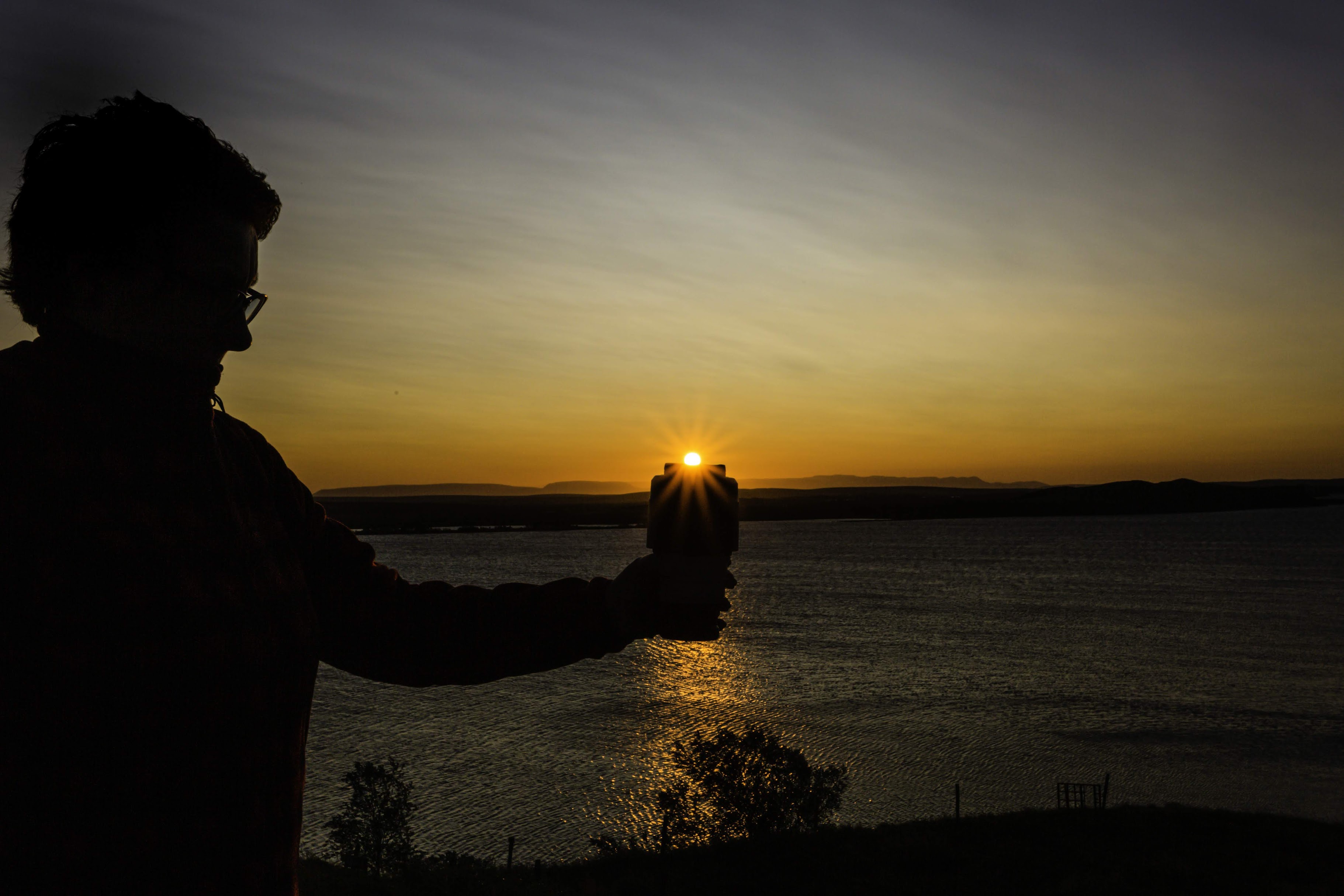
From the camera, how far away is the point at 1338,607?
107 meters

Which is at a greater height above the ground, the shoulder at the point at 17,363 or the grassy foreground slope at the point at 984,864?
the shoulder at the point at 17,363

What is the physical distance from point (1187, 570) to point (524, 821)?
142 metres

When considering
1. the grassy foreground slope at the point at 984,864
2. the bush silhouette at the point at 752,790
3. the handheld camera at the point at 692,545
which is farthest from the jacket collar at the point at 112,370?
the bush silhouette at the point at 752,790

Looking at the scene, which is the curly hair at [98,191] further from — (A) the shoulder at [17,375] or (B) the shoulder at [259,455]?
(B) the shoulder at [259,455]

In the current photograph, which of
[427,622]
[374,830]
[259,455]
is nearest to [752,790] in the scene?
[374,830]

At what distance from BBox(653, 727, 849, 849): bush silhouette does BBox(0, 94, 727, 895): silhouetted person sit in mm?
35346

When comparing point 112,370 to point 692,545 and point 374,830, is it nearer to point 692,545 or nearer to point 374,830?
point 692,545

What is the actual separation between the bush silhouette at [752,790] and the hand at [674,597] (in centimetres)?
3478

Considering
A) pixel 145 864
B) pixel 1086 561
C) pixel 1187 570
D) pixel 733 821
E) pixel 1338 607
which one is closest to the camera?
pixel 145 864

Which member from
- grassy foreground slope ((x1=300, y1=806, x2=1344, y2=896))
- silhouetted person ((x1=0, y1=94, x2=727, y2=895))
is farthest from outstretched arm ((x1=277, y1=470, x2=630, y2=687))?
grassy foreground slope ((x1=300, y1=806, x2=1344, y2=896))

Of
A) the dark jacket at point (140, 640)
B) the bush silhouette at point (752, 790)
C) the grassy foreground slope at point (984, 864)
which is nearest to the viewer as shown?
the dark jacket at point (140, 640)

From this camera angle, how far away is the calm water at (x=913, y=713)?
50.6 m

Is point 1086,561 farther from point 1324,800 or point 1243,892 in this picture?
point 1243,892

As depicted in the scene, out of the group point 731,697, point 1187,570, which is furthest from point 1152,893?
point 1187,570
